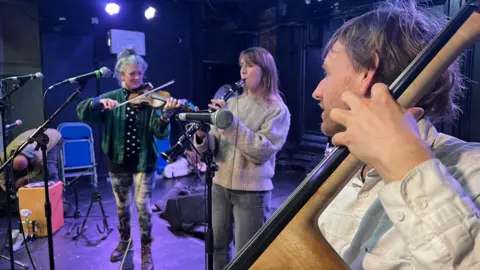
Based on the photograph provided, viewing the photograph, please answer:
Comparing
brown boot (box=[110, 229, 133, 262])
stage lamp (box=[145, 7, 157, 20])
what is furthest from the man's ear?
stage lamp (box=[145, 7, 157, 20])

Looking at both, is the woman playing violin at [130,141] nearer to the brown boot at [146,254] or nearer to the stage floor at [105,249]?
the brown boot at [146,254]

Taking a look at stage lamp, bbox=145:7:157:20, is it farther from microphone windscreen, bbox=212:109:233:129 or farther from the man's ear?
the man's ear

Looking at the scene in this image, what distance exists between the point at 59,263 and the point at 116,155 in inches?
41.2

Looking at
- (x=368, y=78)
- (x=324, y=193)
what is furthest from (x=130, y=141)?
(x=324, y=193)

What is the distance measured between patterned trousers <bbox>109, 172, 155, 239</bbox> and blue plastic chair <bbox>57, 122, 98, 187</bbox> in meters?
2.65

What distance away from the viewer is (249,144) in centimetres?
193

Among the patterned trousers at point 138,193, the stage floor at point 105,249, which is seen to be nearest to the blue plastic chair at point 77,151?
the stage floor at point 105,249

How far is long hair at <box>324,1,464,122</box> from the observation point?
0.85 m

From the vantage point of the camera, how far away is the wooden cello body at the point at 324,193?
586mm

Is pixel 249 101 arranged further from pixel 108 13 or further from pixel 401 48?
pixel 108 13

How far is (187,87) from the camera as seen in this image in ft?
22.1

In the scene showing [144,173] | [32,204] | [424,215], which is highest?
[424,215]

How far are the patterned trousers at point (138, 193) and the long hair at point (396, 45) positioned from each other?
201 cm

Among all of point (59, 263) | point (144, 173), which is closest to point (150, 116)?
point (144, 173)
